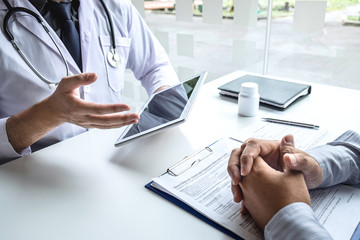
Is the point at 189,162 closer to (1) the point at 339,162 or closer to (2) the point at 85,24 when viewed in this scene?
(1) the point at 339,162

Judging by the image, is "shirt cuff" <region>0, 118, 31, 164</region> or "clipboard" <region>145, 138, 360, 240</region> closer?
"clipboard" <region>145, 138, 360, 240</region>

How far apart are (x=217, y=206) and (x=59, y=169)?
16.0 inches

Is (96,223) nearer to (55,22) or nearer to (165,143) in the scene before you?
(165,143)

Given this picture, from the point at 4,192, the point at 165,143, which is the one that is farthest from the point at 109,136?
the point at 4,192

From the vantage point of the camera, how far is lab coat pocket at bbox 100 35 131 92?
111cm

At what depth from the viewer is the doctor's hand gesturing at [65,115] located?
668 mm

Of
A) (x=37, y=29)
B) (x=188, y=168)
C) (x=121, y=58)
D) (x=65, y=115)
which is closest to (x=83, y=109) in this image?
(x=65, y=115)

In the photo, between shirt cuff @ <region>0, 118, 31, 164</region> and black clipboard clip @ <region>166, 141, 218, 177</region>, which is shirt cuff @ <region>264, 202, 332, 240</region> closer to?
black clipboard clip @ <region>166, 141, 218, 177</region>

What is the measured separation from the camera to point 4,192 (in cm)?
64

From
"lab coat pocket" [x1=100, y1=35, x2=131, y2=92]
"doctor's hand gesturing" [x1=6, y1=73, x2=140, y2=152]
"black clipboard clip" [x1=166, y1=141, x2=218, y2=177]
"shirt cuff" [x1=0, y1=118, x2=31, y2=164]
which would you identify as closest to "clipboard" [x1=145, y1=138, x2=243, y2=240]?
"black clipboard clip" [x1=166, y1=141, x2=218, y2=177]

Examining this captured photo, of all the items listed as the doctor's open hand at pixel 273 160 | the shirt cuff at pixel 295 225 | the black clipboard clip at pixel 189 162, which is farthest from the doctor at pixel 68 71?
the shirt cuff at pixel 295 225

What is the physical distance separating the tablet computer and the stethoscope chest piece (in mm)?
283

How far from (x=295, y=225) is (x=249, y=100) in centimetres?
56

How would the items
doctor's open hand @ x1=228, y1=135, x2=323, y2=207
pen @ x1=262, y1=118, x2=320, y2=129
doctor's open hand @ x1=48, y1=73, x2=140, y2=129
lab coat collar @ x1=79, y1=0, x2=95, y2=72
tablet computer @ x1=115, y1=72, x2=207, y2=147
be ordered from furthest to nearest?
lab coat collar @ x1=79, y1=0, x2=95, y2=72 < pen @ x1=262, y1=118, x2=320, y2=129 < tablet computer @ x1=115, y1=72, x2=207, y2=147 < doctor's open hand @ x1=48, y1=73, x2=140, y2=129 < doctor's open hand @ x1=228, y1=135, x2=323, y2=207
